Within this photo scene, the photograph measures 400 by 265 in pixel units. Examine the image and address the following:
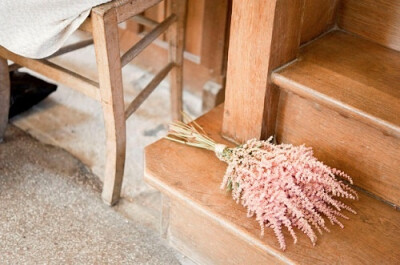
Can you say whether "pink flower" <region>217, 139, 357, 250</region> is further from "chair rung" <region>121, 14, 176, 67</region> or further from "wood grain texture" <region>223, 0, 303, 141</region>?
"chair rung" <region>121, 14, 176, 67</region>

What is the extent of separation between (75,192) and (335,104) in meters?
0.90

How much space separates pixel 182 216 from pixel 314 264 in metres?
0.41

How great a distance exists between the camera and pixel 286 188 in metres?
1.10

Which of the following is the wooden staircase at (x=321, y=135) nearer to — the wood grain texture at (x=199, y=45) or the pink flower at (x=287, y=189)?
the pink flower at (x=287, y=189)

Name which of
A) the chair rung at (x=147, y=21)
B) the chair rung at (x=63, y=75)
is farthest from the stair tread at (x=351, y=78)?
the chair rung at (x=147, y=21)

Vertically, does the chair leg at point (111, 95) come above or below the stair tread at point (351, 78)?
below

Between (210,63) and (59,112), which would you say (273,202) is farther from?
(59,112)

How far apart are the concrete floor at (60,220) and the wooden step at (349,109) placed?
52cm

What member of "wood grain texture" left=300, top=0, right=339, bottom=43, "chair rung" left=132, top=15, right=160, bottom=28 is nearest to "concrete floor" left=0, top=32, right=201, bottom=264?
"chair rung" left=132, top=15, right=160, bottom=28

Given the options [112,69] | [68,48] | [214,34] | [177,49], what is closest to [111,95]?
[112,69]

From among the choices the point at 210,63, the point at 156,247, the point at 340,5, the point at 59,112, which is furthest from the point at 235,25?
the point at 59,112

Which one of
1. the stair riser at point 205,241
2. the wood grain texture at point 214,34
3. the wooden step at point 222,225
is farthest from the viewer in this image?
the wood grain texture at point 214,34

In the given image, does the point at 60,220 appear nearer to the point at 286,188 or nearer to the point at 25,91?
the point at 25,91

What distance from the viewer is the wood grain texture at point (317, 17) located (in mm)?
1274
